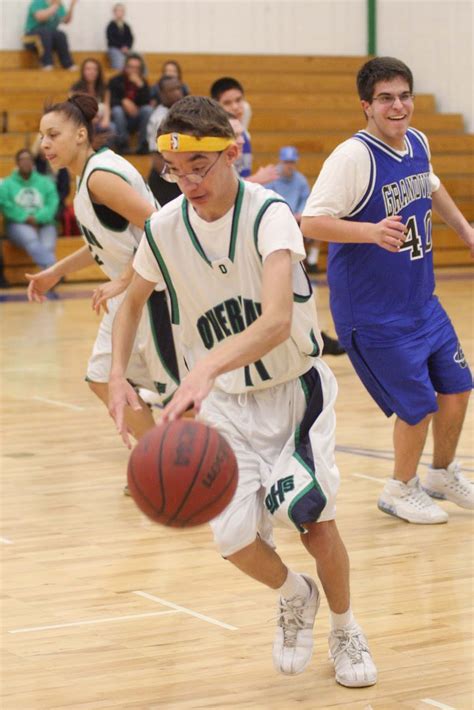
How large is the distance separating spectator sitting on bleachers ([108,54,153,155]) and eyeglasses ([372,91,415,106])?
11.4 m

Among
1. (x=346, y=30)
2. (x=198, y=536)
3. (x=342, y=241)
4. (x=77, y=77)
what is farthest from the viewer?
(x=346, y=30)

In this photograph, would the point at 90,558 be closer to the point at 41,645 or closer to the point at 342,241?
the point at 41,645

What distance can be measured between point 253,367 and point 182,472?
627mm

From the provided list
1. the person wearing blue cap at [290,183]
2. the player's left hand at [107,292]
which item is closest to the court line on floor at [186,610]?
the player's left hand at [107,292]

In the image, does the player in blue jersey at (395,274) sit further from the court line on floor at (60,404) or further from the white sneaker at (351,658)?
the court line on floor at (60,404)

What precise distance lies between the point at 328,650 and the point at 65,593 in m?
1.04

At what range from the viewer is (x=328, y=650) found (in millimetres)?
3883

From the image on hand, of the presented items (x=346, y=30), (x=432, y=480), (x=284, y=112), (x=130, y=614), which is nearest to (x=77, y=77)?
(x=284, y=112)

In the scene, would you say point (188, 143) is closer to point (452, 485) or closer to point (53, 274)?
point (53, 274)

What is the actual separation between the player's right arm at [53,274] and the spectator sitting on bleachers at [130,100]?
10947mm

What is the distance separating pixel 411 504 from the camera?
5.35 metres

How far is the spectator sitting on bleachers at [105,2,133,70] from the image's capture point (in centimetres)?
1742

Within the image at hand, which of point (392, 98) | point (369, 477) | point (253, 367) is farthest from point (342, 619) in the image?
point (369, 477)

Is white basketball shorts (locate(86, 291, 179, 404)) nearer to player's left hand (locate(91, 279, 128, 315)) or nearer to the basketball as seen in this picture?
player's left hand (locate(91, 279, 128, 315))
